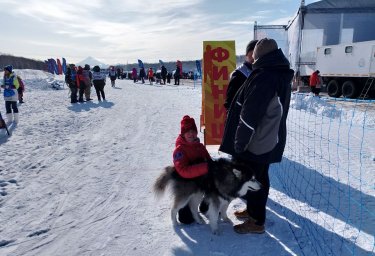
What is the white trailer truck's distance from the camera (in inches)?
539

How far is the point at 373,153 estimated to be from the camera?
19.8 feet

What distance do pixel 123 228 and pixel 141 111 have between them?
8675mm

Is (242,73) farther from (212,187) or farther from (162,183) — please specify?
(162,183)

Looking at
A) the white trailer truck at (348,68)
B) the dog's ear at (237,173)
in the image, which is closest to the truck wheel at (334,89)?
the white trailer truck at (348,68)

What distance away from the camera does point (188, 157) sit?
3.31 metres

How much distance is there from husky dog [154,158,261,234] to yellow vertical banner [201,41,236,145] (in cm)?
222

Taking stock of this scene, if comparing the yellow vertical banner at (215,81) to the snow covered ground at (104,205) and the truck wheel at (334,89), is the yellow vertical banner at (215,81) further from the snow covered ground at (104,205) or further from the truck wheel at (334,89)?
the truck wheel at (334,89)

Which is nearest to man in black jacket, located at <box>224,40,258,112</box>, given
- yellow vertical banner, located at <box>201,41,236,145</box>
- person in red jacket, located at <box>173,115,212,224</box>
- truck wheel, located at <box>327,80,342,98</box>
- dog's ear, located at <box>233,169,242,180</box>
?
person in red jacket, located at <box>173,115,212,224</box>

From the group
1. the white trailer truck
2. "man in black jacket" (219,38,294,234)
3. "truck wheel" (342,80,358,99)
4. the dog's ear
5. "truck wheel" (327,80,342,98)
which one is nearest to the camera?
"man in black jacket" (219,38,294,234)

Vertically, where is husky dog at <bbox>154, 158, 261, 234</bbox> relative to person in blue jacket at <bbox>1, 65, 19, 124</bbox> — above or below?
below

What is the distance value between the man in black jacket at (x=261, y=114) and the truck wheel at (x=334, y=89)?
1477 cm

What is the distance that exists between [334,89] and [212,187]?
49.9ft

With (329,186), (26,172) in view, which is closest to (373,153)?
(329,186)

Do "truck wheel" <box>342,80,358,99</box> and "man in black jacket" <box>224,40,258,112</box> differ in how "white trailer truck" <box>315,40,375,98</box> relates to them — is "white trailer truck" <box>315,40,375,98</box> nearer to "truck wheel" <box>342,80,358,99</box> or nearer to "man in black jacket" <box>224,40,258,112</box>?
"truck wheel" <box>342,80,358,99</box>
